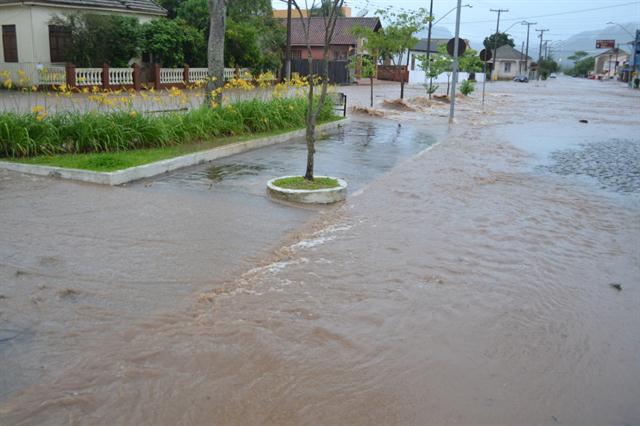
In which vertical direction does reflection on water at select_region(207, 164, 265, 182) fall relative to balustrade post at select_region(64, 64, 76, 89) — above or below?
below

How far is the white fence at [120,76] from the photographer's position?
29312mm

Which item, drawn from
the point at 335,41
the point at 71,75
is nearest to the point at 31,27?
the point at 71,75

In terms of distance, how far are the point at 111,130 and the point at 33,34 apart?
66.7ft

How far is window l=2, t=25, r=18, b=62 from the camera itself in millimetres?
29109

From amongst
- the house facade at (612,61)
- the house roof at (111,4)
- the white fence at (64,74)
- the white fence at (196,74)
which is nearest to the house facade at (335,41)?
the white fence at (196,74)

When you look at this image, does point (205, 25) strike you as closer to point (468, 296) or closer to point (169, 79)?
point (169, 79)

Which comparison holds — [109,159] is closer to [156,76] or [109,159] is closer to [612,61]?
[156,76]

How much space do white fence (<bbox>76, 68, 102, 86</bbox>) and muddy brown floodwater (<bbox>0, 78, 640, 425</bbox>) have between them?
66.3 ft

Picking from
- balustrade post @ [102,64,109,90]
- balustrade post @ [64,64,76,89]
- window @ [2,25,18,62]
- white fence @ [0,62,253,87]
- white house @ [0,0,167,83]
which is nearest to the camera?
balustrade post @ [64,64,76,89]

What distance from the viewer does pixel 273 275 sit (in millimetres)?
6234

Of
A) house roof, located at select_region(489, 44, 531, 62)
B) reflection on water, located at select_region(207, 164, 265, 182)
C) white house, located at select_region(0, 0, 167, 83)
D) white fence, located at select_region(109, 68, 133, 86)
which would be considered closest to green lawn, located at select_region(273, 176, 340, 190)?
reflection on water, located at select_region(207, 164, 265, 182)

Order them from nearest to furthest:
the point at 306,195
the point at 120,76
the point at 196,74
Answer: the point at 306,195 → the point at 120,76 → the point at 196,74

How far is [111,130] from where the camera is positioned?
11.4 m

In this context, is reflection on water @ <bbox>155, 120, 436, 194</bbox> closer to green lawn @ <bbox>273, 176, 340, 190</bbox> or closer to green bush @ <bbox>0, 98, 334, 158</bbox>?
green lawn @ <bbox>273, 176, 340, 190</bbox>
